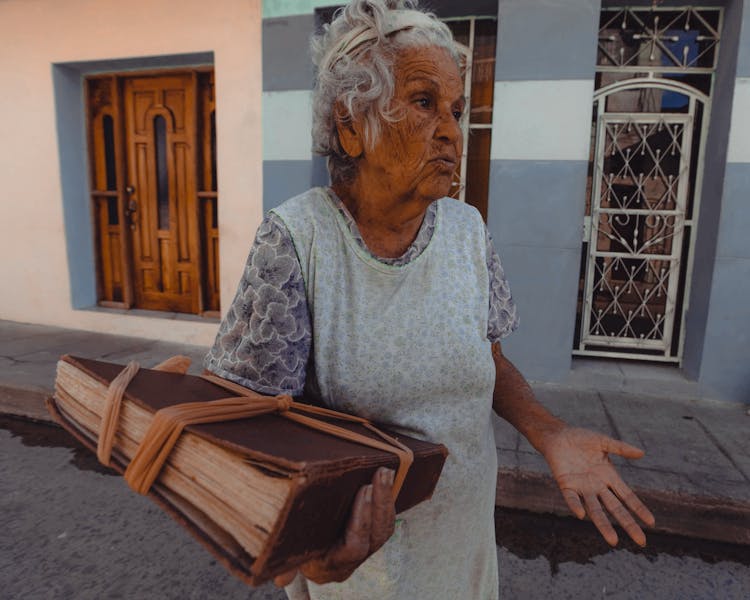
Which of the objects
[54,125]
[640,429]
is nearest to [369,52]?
[640,429]

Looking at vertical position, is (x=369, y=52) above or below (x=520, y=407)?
above

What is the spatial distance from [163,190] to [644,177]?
15.4ft

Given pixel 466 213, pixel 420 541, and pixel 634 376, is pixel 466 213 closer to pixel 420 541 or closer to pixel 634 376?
pixel 420 541

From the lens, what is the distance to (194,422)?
28.3 inches

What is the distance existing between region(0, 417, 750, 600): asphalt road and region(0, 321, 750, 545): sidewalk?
0.13 m

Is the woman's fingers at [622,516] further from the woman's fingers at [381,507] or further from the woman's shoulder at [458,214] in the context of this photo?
the woman's shoulder at [458,214]

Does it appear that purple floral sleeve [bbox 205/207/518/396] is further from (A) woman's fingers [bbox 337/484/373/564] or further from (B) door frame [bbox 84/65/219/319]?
(B) door frame [bbox 84/65/219/319]

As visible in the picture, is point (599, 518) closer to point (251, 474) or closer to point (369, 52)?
point (251, 474)

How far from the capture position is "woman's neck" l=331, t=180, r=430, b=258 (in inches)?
42.6

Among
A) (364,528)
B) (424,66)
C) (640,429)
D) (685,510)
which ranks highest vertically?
(424,66)

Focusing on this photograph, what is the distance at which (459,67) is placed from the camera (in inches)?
42.9

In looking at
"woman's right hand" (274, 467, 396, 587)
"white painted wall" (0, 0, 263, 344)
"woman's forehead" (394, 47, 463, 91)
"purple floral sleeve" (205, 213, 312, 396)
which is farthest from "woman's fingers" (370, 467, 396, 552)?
"white painted wall" (0, 0, 263, 344)

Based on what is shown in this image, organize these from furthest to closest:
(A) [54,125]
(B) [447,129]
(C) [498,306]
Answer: (A) [54,125] → (C) [498,306] → (B) [447,129]

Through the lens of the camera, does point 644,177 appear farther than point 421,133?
Yes
